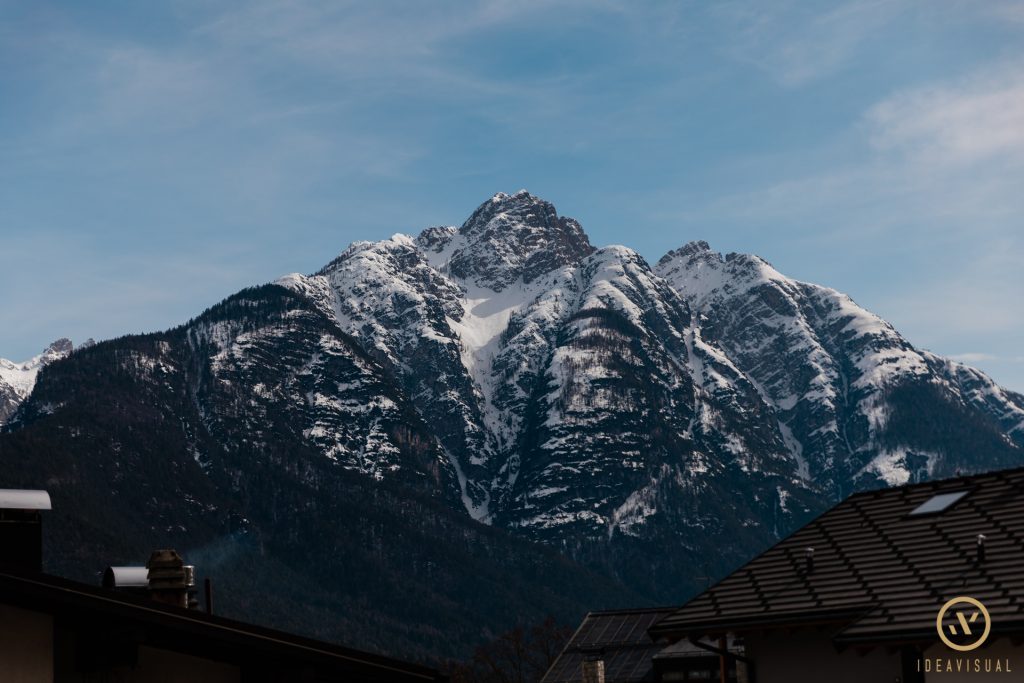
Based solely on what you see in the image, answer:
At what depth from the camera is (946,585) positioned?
31609mm

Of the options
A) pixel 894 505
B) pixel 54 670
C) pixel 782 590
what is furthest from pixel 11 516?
pixel 894 505

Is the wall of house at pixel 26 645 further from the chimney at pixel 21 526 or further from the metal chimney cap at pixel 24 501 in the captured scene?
the chimney at pixel 21 526

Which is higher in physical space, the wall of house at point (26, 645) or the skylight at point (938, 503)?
the skylight at point (938, 503)

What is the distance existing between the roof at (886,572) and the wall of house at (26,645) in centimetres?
1592

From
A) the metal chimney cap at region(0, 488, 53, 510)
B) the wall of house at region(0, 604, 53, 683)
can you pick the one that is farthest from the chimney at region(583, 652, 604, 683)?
the wall of house at region(0, 604, 53, 683)

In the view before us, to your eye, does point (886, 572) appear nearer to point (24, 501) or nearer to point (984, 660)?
point (984, 660)

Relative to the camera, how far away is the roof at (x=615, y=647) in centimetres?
9806

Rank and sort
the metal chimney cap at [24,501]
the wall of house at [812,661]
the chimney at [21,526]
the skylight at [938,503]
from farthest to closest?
the skylight at [938,503] < the wall of house at [812,661] < the chimney at [21,526] < the metal chimney cap at [24,501]

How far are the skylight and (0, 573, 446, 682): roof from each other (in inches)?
576

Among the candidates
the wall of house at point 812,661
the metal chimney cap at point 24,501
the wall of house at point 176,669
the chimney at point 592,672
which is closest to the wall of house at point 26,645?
the wall of house at point 176,669

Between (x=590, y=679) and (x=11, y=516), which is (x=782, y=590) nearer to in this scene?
(x=11, y=516)

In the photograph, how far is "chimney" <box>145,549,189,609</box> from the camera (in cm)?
3147

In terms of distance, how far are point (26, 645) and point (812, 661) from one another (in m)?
17.3

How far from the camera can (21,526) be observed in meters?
28.0
